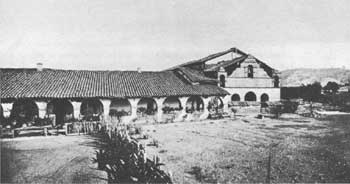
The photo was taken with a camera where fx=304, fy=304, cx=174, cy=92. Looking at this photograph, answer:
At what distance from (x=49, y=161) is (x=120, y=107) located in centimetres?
1198

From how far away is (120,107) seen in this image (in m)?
23.2

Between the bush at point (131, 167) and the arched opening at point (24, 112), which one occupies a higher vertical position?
the arched opening at point (24, 112)

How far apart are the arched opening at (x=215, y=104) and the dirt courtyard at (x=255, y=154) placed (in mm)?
7550

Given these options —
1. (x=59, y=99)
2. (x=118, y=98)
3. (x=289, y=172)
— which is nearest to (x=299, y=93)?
(x=118, y=98)

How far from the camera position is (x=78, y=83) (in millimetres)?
22766

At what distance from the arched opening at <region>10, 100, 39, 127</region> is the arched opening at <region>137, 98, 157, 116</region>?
7381mm

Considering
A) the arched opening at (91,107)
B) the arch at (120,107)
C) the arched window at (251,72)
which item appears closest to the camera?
the arched opening at (91,107)

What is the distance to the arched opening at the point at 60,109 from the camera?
21.4 meters

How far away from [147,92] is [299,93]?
924 inches

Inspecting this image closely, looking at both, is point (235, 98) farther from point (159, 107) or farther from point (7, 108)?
point (7, 108)

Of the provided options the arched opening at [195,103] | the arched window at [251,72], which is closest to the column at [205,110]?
the arched opening at [195,103]

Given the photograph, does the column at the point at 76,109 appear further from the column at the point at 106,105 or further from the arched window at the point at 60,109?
the column at the point at 106,105

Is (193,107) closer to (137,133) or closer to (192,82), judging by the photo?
(192,82)

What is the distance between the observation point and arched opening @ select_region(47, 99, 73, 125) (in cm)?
2144
